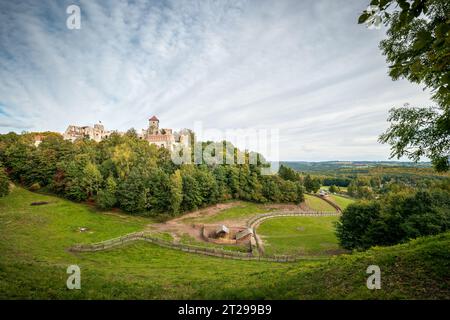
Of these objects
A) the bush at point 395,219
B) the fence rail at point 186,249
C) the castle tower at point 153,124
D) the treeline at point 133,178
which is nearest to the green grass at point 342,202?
the treeline at point 133,178

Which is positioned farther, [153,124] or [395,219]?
[153,124]

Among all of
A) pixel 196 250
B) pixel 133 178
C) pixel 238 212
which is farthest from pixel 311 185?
pixel 196 250

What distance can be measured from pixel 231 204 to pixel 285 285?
147ft

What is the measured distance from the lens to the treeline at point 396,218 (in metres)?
22.9

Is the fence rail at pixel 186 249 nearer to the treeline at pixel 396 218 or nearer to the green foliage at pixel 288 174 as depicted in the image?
the treeline at pixel 396 218

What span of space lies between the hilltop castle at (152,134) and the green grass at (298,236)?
148ft

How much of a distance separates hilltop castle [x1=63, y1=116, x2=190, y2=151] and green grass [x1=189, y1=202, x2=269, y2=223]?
1332 inches

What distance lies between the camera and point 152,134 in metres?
79.9

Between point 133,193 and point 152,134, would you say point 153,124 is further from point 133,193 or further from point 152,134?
point 133,193

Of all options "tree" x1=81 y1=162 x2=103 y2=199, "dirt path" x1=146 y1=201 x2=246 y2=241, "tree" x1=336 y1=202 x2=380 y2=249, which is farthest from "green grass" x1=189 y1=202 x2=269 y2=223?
"tree" x1=81 y1=162 x2=103 y2=199

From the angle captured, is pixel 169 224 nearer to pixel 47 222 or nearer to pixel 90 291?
pixel 47 222

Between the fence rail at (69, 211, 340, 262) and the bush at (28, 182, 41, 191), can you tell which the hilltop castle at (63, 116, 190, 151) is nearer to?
the bush at (28, 182, 41, 191)

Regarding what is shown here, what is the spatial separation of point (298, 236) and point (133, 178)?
109 feet

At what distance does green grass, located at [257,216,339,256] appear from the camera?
94.6 feet
